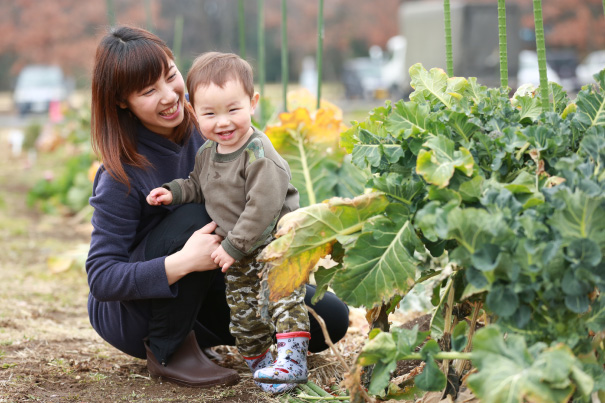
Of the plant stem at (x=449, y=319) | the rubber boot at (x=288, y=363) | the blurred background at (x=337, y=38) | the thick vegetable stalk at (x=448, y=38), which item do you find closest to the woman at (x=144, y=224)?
the rubber boot at (x=288, y=363)

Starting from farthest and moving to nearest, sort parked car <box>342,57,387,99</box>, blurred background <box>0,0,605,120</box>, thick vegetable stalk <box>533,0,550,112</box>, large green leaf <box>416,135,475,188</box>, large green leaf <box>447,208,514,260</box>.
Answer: parked car <box>342,57,387,99</box>, blurred background <box>0,0,605,120</box>, thick vegetable stalk <box>533,0,550,112</box>, large green leaf <box>416,135,475,188</box>, large green leaf <box>447,208,514,260</box>

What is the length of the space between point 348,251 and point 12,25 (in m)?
26.3

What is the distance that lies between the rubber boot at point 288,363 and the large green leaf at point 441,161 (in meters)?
0.75

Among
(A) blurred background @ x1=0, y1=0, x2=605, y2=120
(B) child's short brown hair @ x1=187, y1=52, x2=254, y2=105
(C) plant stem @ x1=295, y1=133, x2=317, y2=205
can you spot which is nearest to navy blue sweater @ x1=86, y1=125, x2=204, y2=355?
(B) child's short brown hair @ x1=187, y1=52, x2=254, y2=105

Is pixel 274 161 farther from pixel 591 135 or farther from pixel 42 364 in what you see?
pixel 42 364

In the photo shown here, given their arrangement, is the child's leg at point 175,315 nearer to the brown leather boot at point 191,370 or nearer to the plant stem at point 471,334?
the brown leather boot at point 191,370

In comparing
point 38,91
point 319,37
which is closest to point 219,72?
point 319,37

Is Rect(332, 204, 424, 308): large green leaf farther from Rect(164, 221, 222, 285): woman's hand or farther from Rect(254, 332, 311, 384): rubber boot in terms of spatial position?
Rect(164, 221, 222, 285): woman's hand

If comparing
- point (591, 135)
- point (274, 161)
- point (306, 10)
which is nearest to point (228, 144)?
point (274, 161)

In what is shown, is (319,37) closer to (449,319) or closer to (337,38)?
(449,319)

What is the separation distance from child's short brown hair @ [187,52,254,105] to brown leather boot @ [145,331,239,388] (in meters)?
0.79

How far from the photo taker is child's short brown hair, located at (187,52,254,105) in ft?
6.78

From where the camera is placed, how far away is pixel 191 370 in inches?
90.8

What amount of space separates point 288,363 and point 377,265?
0.54 meters
